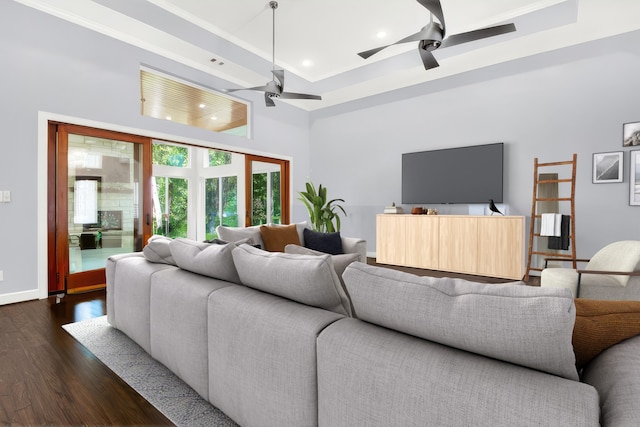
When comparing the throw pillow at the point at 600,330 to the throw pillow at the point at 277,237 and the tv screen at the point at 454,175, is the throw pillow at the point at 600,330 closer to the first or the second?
the throw pillow at the point at 277,237

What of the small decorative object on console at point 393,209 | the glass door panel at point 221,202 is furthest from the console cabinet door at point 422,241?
the glass door panel at point 221,202

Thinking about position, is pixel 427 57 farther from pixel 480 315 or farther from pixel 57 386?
pixel 57 386

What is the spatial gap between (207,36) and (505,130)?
14.6 ft

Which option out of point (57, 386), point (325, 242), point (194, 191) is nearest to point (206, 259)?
point (57, 386)

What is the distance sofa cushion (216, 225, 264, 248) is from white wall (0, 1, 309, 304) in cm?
196

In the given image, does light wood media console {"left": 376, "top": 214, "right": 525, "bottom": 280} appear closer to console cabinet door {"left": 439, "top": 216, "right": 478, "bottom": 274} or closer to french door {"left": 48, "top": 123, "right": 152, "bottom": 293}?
console cabinet door {"left": 439, "top": 216, "right": 478, "bottom": 274}

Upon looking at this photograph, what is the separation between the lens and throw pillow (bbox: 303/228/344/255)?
3795 millimetres

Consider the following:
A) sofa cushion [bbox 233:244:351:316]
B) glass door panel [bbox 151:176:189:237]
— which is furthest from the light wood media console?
glass door panel [bbox 151:176:189:237]

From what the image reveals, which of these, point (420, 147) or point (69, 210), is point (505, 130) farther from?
point (69, 210)

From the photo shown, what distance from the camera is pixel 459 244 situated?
4840mm

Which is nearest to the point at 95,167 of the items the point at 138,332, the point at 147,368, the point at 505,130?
the point at 138,332

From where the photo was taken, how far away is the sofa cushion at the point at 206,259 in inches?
68.7

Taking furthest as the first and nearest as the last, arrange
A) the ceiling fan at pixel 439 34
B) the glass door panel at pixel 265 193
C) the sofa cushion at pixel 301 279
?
1. the glass door panel at pixel 265 193
2. the ceiling fan at pixel 439 34
3. the sofa cushion at pixel 301 279

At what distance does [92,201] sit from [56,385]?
285cm
